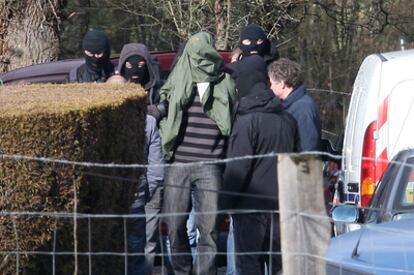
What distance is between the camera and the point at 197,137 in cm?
874

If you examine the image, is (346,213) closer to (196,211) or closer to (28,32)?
(196,211)

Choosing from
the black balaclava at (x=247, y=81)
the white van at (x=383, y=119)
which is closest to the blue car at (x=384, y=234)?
the white van at (x=383, y=119)

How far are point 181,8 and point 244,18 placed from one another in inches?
44.6

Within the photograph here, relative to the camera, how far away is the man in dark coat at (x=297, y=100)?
9.27 metres

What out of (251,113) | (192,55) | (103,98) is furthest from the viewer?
(192,55)

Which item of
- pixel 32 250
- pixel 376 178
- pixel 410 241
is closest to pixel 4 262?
pixel 32 250

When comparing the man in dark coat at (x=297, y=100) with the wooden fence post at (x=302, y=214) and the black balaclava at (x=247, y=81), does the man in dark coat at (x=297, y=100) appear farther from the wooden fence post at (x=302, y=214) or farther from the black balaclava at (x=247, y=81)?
the wooden fence post at (x=302, y=214)

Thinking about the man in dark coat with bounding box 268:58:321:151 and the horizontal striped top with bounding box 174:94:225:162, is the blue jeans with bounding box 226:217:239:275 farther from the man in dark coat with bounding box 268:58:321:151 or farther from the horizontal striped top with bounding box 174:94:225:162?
the man in dark coat with bounding box 268:58:321:151

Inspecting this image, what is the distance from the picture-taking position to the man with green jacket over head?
8.60 meters

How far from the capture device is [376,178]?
897 cm

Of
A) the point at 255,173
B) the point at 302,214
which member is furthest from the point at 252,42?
the point at 302,214

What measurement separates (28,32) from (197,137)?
3.95m

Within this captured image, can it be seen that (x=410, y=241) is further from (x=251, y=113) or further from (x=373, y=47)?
(x=373, y=47)

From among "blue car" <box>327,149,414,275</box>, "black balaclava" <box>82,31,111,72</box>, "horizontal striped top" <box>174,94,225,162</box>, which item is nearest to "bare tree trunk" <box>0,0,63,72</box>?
"black balaclava" <box>82,31,111,72</box>
